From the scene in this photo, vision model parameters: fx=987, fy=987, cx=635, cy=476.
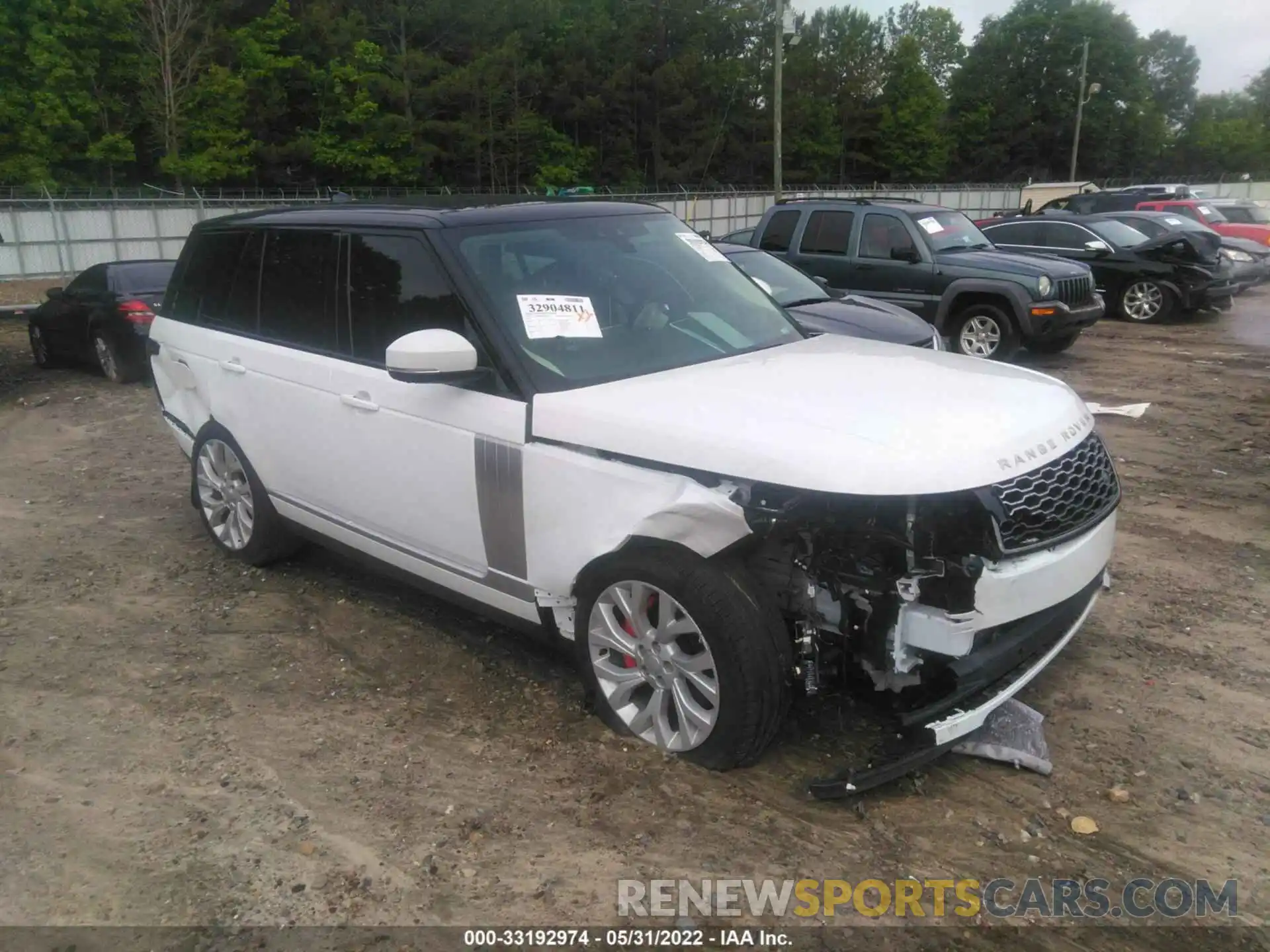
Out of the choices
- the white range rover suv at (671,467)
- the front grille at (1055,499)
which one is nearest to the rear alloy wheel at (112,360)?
the white range rover suv at (671,467)

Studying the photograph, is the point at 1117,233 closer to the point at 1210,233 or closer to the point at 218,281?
the point at 1210,233

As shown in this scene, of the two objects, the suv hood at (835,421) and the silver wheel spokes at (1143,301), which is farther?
the silver wheel spokes at (1143,301)

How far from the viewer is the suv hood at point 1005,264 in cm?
1110

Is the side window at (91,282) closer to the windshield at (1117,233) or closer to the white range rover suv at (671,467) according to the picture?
the white range rover suv at (671,467)

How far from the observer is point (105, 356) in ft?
38.5

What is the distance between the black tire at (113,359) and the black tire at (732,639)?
10.1 m

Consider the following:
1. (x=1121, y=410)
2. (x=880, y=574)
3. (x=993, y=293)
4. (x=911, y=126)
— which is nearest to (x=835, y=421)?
(x=880, y=574)

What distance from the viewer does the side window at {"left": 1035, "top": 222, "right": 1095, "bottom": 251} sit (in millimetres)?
14852

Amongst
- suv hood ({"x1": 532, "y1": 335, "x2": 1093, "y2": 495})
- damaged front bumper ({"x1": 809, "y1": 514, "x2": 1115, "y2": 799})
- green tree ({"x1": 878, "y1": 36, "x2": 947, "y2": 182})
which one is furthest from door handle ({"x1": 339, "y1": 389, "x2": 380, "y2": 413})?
green tree ({"x1": 878, "y1": 36, "x2": 947, "y2": 182})

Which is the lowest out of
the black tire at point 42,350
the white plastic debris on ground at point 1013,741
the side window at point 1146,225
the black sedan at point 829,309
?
the black tire at point 42,350

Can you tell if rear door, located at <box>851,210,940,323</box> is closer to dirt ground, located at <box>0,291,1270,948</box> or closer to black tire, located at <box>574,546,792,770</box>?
dirt ground, located at <box>0,291,1270,948</box>

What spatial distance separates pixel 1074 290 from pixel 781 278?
4332 millimetres

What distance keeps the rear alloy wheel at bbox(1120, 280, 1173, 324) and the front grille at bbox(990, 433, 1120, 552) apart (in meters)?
12.8

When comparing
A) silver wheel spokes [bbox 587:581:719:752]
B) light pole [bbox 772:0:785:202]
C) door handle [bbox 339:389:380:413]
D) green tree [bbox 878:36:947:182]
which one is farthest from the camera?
green tree [bbox 878:36:947:182]
